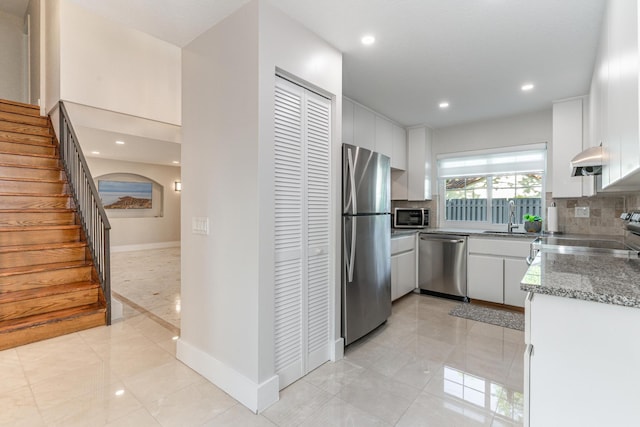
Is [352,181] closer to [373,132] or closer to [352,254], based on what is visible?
[352,254]

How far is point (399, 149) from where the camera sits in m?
4.55

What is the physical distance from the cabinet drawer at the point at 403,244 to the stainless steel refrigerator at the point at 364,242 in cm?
69

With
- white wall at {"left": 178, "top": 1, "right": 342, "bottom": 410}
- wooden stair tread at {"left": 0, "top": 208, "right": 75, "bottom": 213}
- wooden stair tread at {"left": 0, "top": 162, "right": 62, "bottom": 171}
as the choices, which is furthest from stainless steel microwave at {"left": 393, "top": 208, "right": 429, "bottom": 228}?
wooden stair tread at {"left": 0, "top": 162, "right": 62, "bottom": 171}

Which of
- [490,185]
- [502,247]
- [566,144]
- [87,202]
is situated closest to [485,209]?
[490,185]

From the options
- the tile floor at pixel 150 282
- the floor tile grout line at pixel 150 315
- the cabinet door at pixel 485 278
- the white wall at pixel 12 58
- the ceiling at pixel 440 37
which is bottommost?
the floor tile grout line at pixel 150 315

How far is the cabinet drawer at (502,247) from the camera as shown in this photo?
3.51 meters

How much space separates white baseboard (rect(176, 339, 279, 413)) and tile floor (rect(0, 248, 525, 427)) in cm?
5

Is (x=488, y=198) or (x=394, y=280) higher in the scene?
(x=488, y=198)

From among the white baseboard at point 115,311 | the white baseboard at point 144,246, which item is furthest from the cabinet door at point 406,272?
the white baseboard at point 144,246

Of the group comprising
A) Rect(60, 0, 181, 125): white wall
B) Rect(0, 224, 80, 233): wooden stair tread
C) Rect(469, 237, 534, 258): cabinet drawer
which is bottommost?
Rect(469, 237, 534, 258): cabinet drawer

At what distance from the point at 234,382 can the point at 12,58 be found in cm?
684

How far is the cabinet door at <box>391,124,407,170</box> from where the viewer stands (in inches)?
175

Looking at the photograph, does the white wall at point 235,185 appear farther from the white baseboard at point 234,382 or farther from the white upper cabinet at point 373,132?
the white upper cabinet at point 373,132

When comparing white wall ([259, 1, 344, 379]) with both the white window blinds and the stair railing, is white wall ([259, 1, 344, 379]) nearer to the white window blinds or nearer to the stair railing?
the stair railing
